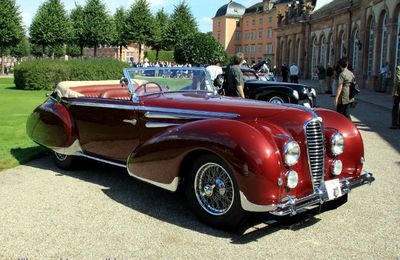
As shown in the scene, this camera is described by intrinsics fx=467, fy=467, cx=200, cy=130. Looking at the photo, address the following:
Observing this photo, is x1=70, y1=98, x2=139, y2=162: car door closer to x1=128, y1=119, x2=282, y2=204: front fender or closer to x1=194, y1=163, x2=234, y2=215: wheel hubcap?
x1=128, y1=119, x2=282, y2=204: front fender

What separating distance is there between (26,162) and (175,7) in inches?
1855

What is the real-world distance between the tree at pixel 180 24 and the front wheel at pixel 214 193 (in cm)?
4658

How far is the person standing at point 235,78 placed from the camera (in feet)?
37.9

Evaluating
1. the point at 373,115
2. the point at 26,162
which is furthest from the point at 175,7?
the point at 26,162

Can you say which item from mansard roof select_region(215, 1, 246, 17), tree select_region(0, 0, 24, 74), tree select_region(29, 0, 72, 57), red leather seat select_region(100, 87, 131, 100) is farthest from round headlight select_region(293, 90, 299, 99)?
mansard roof select_region(215, 1, 246, 17)

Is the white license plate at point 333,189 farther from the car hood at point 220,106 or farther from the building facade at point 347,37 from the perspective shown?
the building facade at point 347,37

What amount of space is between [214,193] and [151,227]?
71 cm

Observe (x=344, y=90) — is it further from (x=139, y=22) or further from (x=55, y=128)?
(x=139, y=22)

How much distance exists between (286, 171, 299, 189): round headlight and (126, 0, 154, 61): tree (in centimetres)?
4601

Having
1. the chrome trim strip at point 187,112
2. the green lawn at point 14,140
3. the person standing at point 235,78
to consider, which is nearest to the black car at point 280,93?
the person standing at point 235,78

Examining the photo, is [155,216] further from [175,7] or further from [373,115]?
[175,7]

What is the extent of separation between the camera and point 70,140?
6637 mm

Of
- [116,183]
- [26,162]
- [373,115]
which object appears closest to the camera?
[116,183]

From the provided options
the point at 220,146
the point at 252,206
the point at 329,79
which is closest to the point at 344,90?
the point at 220,146
